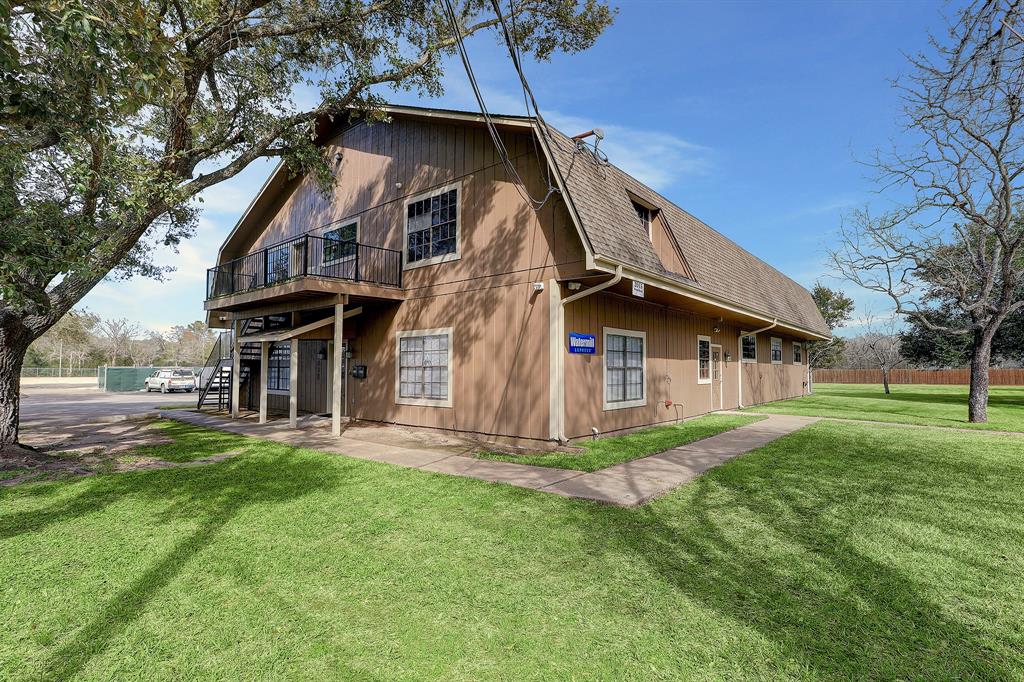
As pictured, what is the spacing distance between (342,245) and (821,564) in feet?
40.5

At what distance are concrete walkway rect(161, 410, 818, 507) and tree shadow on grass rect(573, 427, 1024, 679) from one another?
46 centimetres

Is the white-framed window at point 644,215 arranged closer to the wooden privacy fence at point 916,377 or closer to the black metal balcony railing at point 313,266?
the black metal balcony railing at point 313,266

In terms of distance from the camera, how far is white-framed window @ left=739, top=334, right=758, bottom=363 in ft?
54.5

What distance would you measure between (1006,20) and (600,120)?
666 centimetres

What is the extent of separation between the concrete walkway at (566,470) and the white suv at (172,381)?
22613 millimetres

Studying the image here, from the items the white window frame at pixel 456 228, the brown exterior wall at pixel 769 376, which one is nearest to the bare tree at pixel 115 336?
the white window frame at pixel 456 228

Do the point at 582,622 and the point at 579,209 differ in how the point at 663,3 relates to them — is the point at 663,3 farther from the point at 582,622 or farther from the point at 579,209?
the point at 582,622

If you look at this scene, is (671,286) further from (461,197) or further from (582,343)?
(461,197)

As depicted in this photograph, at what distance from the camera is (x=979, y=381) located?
41.7 ft

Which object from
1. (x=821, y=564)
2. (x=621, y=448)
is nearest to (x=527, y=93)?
(x=621, y=448)

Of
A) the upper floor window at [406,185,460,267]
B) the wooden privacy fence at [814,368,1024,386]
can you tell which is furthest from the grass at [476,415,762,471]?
the wooden privacy fence at [814,368,1024,386]

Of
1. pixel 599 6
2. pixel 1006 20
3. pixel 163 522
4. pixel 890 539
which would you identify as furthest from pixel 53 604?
pixel 599 6

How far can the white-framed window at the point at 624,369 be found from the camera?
9.59m

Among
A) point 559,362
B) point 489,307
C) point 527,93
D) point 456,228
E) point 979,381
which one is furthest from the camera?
point 979,381
